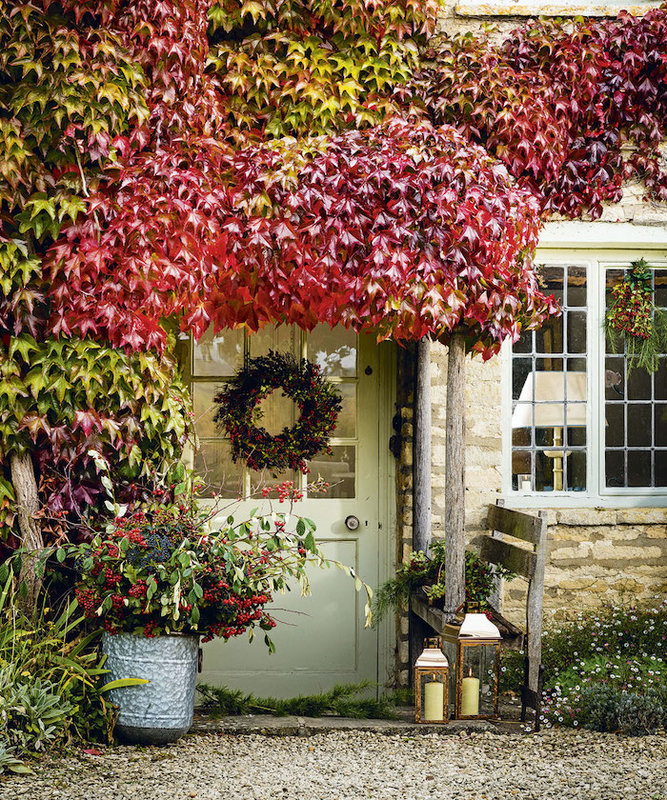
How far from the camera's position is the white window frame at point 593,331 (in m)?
5.77

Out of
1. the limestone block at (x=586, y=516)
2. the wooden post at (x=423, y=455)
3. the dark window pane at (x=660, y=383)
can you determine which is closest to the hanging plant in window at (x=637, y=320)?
the dark window pane at (x=660, y=383)

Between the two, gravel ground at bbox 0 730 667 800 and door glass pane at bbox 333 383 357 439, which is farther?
door glass pane at bbox 333 383 357 439

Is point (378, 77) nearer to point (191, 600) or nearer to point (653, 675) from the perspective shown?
point (191, 600)

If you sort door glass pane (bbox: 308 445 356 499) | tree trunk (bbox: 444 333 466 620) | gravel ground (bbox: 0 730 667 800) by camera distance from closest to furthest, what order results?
gravel ground (bbox: 0 730 667 800), tree trunk (bbox: 444 333 466 620), door glass pane (bbox: 308 445 356 499)

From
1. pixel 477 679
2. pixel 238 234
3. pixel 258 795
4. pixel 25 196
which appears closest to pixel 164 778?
pixel 258 795

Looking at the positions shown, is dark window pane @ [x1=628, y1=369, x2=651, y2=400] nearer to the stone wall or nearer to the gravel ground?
the stone wall

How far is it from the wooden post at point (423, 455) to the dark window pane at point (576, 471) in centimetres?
102

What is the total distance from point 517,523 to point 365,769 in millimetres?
1695

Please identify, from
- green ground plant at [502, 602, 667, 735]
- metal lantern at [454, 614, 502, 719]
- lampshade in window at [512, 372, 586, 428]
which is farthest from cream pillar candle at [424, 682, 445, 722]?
lampshade in window at [512, 372, 586, 428]

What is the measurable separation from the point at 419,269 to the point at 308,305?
673mm

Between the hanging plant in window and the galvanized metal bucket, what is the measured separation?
3506 mm

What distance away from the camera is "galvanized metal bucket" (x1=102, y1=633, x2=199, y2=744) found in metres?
4.03

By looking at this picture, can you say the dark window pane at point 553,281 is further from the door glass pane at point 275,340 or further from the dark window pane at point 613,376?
the door glass pane at point 275,340

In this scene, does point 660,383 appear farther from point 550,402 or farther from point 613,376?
point 550,402
